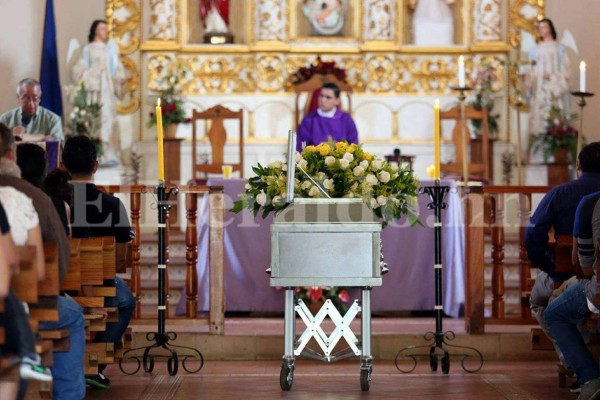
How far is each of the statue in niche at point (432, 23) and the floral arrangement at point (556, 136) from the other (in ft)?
4.90

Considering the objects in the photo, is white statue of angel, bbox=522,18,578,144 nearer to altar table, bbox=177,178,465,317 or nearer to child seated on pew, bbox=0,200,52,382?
altar table, bbox=177,178,465,317

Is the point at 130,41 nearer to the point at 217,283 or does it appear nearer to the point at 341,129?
the point at 341,129

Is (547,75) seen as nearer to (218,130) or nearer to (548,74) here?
(548,74)

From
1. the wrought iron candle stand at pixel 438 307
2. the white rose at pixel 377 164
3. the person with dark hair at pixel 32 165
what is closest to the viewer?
the person with dark hair at pixel 32 165

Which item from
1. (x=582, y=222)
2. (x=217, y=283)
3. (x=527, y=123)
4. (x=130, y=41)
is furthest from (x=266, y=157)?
(x=582, y=222)

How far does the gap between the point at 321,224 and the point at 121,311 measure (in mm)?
1325

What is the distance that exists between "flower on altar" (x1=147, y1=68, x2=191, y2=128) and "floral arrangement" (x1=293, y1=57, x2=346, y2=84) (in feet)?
4.15

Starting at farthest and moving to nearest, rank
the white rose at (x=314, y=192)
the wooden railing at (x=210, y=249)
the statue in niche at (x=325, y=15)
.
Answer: the statue in niche at (x=325, y=15) → the wooden railing at (x=210, y=249) → the white rose at (x=314, y=192)

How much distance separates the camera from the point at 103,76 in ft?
41.9

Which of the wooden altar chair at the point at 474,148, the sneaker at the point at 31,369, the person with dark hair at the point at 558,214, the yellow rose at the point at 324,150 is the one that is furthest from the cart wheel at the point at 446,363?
the wooden altar chair at the point at 474,148

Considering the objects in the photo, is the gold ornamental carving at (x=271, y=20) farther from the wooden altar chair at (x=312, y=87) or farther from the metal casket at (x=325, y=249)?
the metal casket at (x=325, y=249)

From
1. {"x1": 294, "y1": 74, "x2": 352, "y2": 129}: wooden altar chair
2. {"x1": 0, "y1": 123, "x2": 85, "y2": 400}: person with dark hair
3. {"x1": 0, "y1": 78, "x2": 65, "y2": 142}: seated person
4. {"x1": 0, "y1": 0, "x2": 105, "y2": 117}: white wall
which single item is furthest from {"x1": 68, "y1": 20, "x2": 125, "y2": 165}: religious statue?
{"x1": 0, "y1": 123, "x2": 85, "y2": 400}: person with dark hair

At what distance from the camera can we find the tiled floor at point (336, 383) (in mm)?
6508

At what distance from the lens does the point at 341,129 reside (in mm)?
11070
